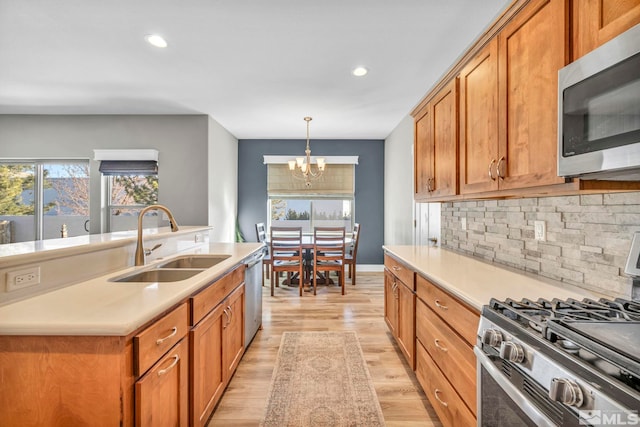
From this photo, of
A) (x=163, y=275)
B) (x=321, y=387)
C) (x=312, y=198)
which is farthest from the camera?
(x=312, y=198)

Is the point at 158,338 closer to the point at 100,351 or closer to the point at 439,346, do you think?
the point at 100,351

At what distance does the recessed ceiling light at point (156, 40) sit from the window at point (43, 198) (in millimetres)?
2923

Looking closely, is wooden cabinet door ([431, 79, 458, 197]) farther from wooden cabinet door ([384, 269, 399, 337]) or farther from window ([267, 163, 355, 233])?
window ([267, 163, 355, 233])

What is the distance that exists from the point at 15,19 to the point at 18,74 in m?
1.18

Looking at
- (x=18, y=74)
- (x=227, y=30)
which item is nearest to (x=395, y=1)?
(x=227, y=30)

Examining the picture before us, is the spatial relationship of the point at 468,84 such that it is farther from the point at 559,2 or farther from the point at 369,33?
the point at 369,33

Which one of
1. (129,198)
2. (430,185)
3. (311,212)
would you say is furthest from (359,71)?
(129,198)

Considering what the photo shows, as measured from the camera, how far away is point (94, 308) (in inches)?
43.8

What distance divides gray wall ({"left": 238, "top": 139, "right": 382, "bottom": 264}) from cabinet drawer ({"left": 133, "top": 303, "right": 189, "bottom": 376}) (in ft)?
14.9

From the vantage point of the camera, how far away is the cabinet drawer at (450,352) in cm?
129

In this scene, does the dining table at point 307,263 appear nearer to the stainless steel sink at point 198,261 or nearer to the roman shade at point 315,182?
the roman shade at point 315,182

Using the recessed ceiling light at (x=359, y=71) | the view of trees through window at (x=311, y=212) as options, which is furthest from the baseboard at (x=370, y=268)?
the recessed ceiling light at (x=359, y=71)

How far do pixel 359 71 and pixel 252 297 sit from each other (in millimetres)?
2439

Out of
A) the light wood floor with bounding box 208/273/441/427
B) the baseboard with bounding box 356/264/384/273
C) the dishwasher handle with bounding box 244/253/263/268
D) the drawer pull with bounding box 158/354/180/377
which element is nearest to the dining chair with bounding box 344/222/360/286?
the light wood floor with bounding box 208/273/441/427
